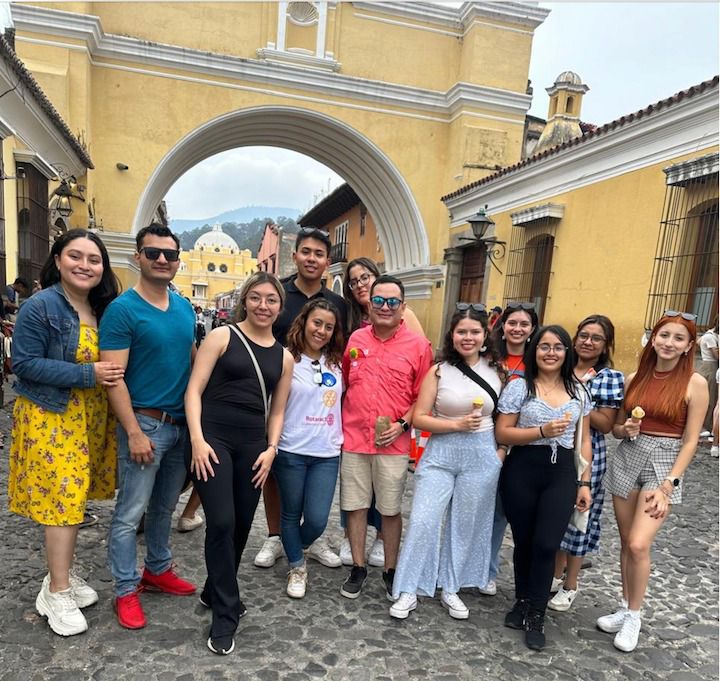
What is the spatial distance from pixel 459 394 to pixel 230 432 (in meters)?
1.22

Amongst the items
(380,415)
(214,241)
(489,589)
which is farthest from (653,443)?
(214,241)

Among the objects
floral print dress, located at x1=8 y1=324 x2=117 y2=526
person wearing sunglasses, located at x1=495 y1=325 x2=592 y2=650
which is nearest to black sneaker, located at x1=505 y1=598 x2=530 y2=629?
person wearing sunglasses, located at x1=495 y1=325 x2=592 y2=650

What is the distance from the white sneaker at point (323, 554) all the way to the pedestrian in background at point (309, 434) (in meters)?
0.37

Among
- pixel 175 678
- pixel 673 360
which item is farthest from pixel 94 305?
pixel 673 360

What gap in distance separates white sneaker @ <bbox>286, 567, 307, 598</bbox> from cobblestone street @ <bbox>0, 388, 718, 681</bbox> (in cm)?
6

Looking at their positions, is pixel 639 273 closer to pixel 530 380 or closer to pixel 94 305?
pixel 530 380

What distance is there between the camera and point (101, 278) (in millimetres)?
2518

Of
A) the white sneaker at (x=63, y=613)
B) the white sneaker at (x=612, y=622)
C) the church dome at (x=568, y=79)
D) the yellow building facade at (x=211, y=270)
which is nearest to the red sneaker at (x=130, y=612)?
the white sneaker at (x=63, y=613)

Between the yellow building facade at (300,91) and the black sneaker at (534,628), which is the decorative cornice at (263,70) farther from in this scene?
the black sneaker at (534,628)

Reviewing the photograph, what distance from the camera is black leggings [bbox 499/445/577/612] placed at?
8.50 ft

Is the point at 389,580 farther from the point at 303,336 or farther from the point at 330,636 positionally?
Answer: the point at 303,336

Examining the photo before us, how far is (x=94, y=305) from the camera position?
255cm

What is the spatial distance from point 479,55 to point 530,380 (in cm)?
1271

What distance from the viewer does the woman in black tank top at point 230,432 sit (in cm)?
237
